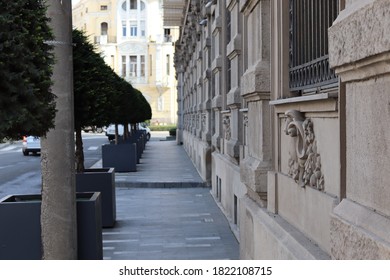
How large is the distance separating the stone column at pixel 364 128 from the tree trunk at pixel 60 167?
2.88m

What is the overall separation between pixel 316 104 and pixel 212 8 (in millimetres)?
11305

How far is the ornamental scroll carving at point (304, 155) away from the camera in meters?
5.10

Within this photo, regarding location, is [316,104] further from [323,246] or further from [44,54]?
[44,54]

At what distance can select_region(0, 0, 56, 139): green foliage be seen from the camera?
427cm

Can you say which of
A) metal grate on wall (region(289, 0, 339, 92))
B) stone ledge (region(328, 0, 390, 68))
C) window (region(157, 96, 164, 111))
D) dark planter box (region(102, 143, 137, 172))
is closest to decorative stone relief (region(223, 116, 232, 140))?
metal grate on wall (region(289, 0, 339, 92))

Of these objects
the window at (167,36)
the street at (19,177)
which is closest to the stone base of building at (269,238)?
the street at (19,177)

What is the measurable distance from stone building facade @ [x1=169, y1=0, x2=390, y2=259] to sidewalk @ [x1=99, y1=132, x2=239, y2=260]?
1.09 metres

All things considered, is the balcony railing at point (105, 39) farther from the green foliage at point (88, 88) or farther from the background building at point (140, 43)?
the green foliage at point (88, 88)

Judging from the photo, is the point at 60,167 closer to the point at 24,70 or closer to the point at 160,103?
the point at 24,70

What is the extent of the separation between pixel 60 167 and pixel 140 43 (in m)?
69.6

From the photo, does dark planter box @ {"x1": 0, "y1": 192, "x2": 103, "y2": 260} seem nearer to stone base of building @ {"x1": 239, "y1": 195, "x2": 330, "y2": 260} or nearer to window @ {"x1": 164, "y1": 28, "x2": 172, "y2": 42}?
stone base of building @ {"x1": 239, "y1": 195, "x2": 330, "y2": 260}
